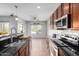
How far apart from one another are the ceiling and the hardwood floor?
1.24 ft

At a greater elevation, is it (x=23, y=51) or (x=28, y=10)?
(x=28, y=10)

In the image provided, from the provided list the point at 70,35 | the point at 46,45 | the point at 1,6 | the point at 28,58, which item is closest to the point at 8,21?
the point at 1,6

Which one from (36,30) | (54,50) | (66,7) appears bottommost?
(54,50)

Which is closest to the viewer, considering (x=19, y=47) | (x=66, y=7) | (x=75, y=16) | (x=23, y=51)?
(x=23, y=51)

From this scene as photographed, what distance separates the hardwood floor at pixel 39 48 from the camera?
2.07 m

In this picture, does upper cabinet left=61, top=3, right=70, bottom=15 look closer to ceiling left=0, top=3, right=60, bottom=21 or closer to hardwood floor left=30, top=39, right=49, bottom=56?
ceiling left=0, top=3, right=60, bottom=21

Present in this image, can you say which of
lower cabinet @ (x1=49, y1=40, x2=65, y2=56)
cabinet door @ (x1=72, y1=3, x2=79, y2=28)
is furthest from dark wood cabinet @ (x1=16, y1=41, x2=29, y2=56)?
cabinet door @ (x1=72, y1=3, x2=79, y2=28)

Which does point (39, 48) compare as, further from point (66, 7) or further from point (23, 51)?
point (66, 7)

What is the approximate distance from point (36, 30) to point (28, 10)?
0.36 meters

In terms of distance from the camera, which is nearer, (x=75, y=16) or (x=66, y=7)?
(x=75, y=16)

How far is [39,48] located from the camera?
2.27 m

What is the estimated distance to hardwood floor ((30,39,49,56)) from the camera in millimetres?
2072

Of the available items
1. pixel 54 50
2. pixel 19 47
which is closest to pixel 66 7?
pixel 54 50

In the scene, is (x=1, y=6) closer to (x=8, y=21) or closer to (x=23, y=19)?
(x=8, y=21)
